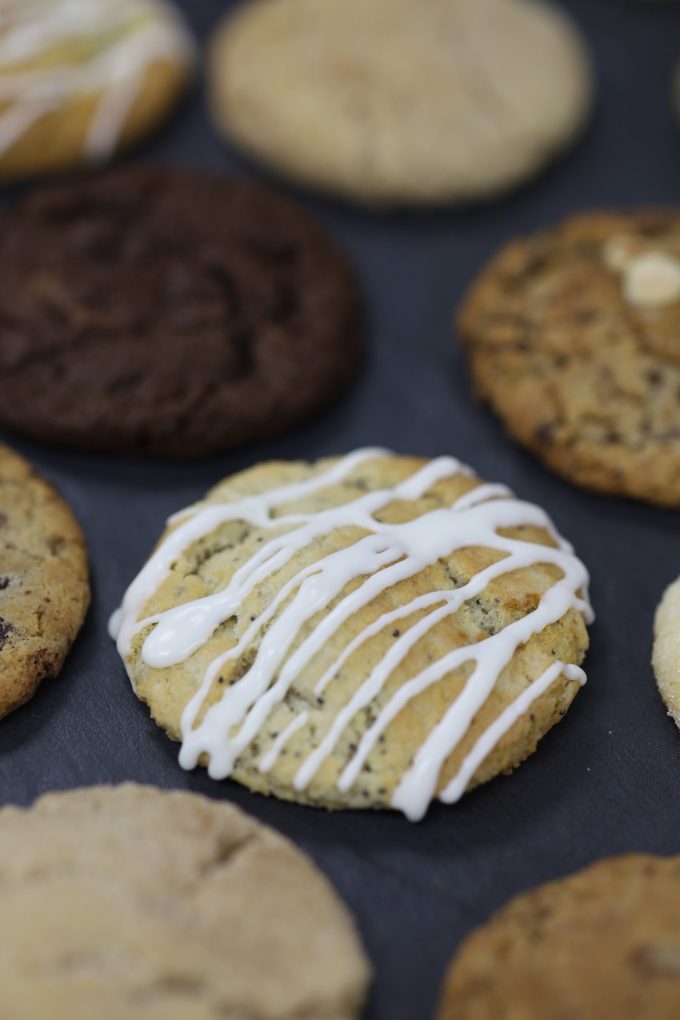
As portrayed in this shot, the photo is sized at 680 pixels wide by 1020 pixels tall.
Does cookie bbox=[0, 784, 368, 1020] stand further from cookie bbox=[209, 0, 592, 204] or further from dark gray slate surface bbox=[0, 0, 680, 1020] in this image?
cookie bbox=[209, 0, 592, 204]

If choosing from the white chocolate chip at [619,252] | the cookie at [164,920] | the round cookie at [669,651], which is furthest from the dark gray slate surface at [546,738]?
the white chocolate chip at [619,252]

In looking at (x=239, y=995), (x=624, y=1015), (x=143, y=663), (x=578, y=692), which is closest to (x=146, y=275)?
(x=143, y=663)

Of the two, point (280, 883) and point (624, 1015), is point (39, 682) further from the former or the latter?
point (624, 1015)

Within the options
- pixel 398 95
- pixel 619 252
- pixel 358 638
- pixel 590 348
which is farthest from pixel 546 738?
pixel 398 95

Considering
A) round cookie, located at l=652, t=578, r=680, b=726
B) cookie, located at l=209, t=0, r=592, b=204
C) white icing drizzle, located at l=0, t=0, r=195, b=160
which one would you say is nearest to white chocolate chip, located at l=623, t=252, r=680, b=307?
cookie, located at l=209, t=0, r=592, b=204

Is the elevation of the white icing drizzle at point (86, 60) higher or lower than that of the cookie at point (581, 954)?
higher

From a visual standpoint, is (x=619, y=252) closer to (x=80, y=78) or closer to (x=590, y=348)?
(x=590, y=348)

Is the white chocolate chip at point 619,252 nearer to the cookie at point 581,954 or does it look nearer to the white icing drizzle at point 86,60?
the white icing drizzle at point 86,60
